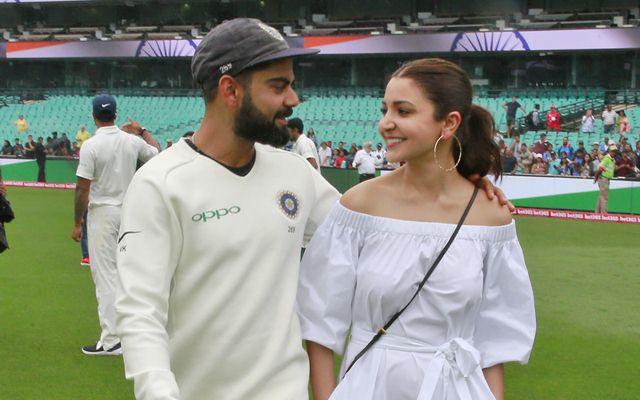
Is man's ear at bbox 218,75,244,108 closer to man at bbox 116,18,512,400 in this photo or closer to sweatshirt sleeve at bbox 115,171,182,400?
man at bbox 116,18,512,400

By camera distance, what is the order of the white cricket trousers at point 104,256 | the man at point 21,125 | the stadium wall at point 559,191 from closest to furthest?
1. the white cricket trousers at point 104,256
2. the stadium wall at point 559,191
3. the man at point 21,125

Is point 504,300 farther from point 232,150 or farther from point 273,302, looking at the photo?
point 232,150

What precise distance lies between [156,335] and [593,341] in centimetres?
707

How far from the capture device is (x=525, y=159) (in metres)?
26.5

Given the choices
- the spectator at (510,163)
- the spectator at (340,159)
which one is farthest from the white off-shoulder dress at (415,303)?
the spectator at (340,159)

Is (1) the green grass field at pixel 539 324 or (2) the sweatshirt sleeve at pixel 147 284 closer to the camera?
(2) the sweatshirt sleeve at pixel 147 284

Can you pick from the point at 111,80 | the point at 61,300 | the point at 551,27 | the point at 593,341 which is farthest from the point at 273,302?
the point at 111,80

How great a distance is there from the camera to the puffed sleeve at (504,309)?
3191 mm

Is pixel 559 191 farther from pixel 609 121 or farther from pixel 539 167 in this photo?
pixel 609 121

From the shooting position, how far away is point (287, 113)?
320 centimetres

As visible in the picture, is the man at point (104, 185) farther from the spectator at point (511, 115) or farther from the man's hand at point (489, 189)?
the spectator at point (511, 115)

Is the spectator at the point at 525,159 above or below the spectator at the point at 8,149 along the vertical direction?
above

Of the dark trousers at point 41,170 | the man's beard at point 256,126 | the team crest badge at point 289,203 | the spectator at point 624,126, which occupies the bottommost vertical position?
the dark trousers at point 41,170

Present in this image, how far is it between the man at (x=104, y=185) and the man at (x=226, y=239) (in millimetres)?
5292
